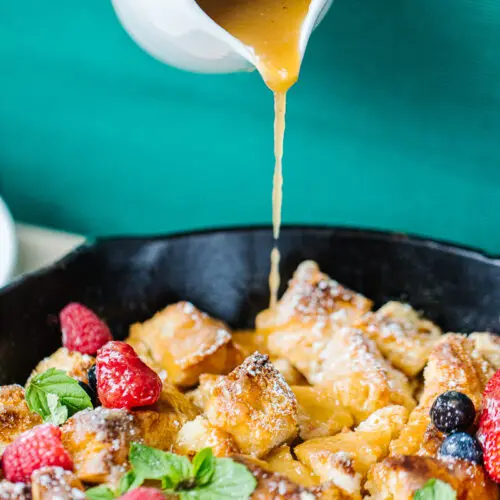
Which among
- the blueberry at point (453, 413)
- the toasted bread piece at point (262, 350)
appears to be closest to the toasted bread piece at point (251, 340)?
the toasted bread piece at point (262, 350)

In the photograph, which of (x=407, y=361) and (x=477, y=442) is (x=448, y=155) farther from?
(x=477, y=442)

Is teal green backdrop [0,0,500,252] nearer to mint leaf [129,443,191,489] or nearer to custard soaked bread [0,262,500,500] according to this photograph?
custard soaked bread [0,262,500,500]

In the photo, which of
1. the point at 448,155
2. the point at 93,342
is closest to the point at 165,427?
the point at 93,342

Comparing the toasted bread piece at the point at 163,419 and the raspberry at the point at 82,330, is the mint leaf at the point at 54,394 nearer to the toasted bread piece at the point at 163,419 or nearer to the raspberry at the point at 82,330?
the toasted bread piece at the point at 163,419

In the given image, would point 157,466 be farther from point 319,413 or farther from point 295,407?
point 319,413

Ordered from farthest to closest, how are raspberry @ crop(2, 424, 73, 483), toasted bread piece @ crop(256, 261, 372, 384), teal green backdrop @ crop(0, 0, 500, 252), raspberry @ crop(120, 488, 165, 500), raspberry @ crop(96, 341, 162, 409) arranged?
teal green backdrop @ crop(0, 0, 500, 252), toasted bread piece @ crop(256, 261, 372, 384), raspberry @ crop(96, 341, 162, 409), raspberry @ crop(2, 424, 73, 483), raspberry @ crop(120, 488, 165, 500)

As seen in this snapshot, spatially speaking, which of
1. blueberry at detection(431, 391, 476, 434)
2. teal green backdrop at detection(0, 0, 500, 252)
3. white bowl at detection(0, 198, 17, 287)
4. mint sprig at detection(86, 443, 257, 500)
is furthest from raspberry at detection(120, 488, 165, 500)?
teal green backdrop at detection(0, 0, 500, 252)
